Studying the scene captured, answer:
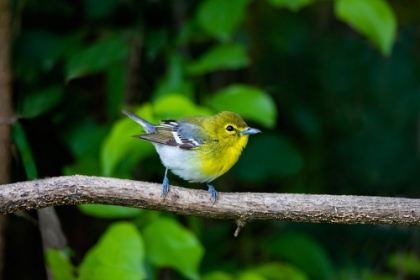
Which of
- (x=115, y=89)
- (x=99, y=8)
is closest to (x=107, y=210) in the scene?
(x=115, y=89)

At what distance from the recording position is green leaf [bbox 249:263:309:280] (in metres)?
2.86

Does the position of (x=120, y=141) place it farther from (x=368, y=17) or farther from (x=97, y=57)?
(x=368, y=17)

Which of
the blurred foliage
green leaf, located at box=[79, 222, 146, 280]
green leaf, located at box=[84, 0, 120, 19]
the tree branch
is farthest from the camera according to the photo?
green leaf, located at box=[84, 0, 120, 19]

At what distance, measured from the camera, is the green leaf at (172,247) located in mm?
2357

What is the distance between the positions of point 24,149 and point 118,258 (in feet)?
2.35

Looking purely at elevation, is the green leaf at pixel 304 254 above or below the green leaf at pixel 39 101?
below

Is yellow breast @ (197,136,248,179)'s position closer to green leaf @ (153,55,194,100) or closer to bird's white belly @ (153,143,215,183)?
bird's white belly @ (153,143,215,183)

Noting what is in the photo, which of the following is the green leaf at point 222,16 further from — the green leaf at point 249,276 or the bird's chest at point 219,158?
the green leaf at point 249,276

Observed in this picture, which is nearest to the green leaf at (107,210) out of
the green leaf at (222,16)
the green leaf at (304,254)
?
the green leaf at (222,16)

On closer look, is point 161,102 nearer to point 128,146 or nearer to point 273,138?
point 128,146

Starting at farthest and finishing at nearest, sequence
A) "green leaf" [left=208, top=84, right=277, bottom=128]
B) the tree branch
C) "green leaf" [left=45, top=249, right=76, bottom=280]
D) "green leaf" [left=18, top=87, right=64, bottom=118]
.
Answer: "green leaf" [left=18, top=87, right=64, bottom=118] < "green leaf" [left=208, top=84, right=277, bottom=128] < "green leaf" [left=45, top=249, right=76, bottom=280] < the tree branch

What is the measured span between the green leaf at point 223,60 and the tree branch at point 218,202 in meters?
0.90

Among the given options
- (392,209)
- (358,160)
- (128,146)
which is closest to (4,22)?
(128,146)

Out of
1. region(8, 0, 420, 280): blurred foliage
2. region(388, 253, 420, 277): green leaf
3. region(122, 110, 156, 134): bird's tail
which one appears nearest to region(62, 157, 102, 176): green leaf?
region(8, 0, 420, 280): blurred foliage
